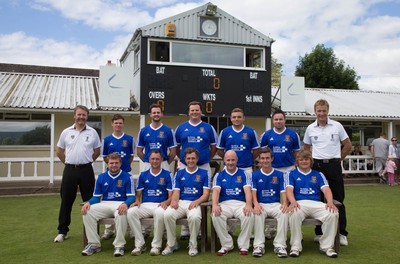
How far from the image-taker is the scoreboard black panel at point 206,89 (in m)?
12.2

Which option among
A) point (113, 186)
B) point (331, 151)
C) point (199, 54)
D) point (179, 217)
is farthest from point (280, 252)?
point (199, 54)

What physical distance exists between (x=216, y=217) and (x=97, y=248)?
5.47ft

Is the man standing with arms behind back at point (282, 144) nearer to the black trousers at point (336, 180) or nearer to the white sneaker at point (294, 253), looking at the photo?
the black trousers at point (336, 180)

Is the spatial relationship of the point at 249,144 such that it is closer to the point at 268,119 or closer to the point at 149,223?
the point at 149,223

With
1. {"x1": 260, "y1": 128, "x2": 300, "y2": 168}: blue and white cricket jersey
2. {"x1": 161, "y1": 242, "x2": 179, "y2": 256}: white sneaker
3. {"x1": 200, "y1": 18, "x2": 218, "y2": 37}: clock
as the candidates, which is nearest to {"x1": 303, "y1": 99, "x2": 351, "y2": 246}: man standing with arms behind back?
{"x1": 260, "y1": 128, "x2": 300, "y2": 168}: blue and white cricket jersey

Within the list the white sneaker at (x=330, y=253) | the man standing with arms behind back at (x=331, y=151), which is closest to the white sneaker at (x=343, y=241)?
the man standing with arms behind back at (x=331, y=151)

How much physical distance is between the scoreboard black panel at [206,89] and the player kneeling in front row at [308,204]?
7501 mm

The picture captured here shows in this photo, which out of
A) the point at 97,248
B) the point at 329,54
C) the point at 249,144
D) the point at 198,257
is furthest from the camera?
the point at 329,54

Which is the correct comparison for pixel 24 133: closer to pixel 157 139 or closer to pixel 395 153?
pixel 157 139

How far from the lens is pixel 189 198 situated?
529 centimetres

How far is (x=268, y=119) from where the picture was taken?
540 inches

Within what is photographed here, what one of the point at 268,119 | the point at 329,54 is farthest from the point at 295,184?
the point at 329,54

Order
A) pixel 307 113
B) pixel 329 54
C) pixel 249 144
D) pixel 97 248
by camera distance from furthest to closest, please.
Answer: pixel 329 54 < pixel 307 113 < pixel 249 144 < pixel 97 248

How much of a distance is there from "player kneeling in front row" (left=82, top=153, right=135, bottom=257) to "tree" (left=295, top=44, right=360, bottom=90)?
91.5 ft
